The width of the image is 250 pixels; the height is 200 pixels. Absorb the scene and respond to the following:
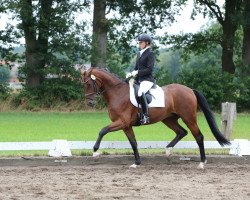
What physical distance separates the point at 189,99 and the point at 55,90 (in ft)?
48.8

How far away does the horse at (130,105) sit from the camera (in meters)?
11.1

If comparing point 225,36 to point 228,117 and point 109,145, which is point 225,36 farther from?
point 109,145

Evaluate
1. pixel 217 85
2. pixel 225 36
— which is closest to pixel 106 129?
pixel 217 85

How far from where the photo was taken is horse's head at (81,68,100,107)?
36.7 feet

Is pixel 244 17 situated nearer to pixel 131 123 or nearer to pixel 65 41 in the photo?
pixel 65 41

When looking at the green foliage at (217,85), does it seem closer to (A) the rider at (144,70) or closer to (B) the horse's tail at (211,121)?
(B) the horse's tail at (211,121)

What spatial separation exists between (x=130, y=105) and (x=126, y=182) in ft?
7.71

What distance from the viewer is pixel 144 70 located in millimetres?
11188

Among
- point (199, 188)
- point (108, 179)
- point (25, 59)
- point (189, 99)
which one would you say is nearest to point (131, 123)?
point (189, 99)

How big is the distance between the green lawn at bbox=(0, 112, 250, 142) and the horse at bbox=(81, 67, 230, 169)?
3453mm

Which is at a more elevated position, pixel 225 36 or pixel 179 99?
pixel 225 36

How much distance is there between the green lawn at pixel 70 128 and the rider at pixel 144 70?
3.94 metres

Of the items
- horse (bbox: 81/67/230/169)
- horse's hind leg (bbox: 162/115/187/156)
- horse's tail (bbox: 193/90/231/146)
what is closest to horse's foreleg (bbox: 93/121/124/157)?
horse (bbox: 81/67/230/169)

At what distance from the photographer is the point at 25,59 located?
89.6ft
